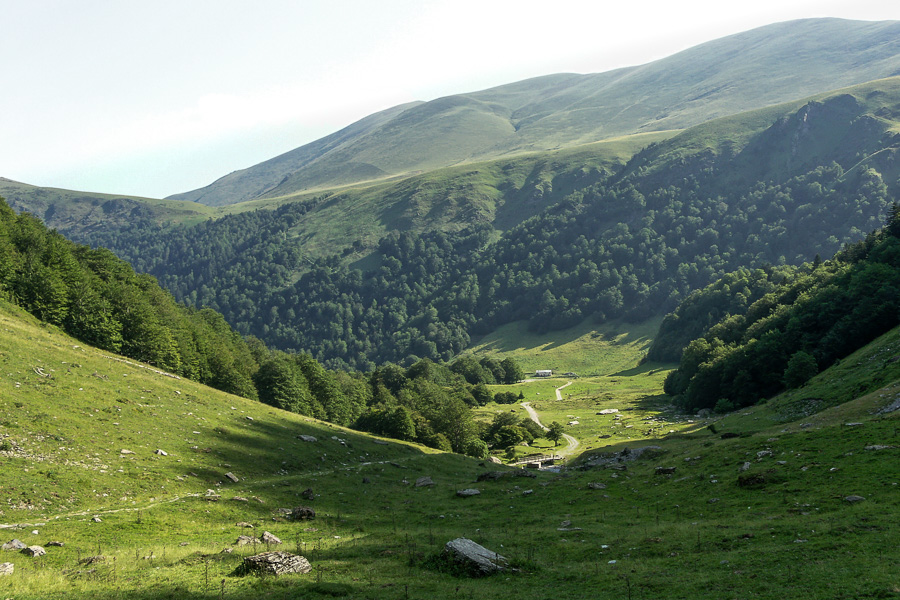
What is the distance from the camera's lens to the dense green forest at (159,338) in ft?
250

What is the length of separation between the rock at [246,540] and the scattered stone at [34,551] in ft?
26.8

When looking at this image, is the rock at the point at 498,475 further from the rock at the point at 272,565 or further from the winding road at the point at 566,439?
the rock at the point at 272,565

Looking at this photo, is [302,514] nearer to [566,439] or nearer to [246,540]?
[246,540]

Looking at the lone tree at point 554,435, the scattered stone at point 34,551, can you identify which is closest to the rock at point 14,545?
the scattered stone at point 34,551

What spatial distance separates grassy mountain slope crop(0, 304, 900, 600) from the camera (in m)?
22.0

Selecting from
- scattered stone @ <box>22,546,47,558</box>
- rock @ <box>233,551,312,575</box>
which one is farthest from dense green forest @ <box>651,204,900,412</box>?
scattered stone @ <box>22,546,47,558</box>

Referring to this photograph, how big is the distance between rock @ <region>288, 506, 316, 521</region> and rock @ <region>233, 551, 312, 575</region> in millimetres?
13615

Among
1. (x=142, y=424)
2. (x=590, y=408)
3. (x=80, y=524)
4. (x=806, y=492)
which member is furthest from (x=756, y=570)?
(x=590, y=408)

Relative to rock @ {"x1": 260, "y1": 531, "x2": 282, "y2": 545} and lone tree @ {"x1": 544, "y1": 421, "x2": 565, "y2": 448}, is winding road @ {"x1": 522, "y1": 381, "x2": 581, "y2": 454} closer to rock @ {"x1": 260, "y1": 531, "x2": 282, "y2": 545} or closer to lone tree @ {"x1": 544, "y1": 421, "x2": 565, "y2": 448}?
lone tree @ {"x1": 544, "y1": 421, "x2": 565, "y2": 448}

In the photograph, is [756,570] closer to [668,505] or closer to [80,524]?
[668,505]

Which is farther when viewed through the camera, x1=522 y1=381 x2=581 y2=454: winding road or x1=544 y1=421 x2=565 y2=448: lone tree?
→ x1=544 y1=421 x2=565 y2=448: lone tree

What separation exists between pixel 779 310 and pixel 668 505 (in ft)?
254

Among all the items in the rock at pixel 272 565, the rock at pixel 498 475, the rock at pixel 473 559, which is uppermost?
the rock at pixel 272 565

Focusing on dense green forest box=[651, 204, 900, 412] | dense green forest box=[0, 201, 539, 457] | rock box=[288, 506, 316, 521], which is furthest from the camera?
dense green forest box=[0, 201, 539, 457]
